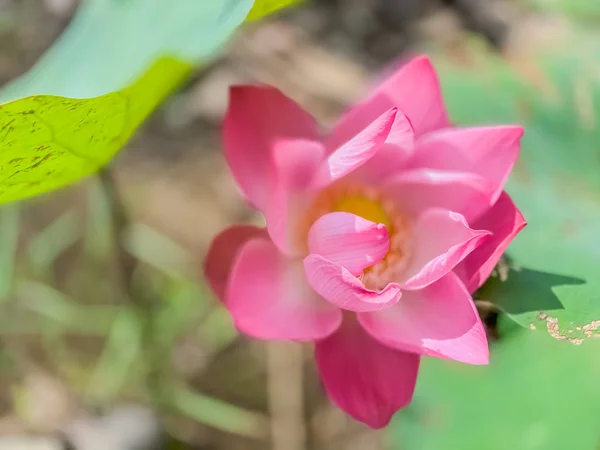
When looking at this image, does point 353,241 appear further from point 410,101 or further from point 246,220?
point 246,220

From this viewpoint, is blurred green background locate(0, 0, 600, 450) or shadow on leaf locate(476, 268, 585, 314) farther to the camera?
blurred green background locate(0, 0, 600, 450)

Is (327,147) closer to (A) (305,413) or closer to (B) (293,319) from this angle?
(B) (293,319)

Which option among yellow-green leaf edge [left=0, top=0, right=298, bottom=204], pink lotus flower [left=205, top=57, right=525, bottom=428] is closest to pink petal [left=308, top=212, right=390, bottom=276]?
pink lotus flower [left=205, top=57, right=525, bottom=428]

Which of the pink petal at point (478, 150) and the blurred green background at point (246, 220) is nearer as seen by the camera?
the pink petal at point (478, 150)

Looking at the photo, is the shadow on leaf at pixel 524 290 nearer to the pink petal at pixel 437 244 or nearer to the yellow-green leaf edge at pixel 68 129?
the pink petal at pixel 437 244

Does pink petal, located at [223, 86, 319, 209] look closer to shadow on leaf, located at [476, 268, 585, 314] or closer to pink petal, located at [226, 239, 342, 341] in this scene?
pink petal, located at [226, 239, 342, 341]

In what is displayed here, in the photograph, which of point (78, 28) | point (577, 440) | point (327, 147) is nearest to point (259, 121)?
point (327, 147)

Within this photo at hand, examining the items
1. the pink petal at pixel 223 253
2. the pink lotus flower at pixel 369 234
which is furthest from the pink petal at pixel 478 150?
the pink petal at pixel 223 253
